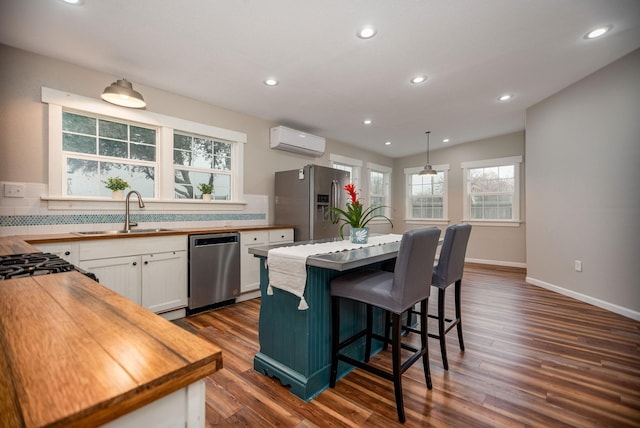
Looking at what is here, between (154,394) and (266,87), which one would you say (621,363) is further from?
(266,87)

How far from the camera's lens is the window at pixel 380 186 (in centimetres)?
687

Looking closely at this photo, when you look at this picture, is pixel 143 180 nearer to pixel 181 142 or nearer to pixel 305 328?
pixel 181 142

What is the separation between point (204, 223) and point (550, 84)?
4632mm

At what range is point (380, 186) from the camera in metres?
7.24

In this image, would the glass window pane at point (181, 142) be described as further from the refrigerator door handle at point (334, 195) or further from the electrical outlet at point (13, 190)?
the refrigerator door handle at point (334, 195)

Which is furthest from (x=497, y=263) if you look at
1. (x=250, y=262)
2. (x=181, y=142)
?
(x=181, y=142)

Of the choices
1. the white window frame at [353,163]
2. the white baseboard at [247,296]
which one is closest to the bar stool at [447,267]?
the white baseboard at [247,296]

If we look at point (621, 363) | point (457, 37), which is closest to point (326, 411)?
point (621, 363)

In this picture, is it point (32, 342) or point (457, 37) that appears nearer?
point (32, 342)

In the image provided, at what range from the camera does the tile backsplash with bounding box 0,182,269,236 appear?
8.17 ft

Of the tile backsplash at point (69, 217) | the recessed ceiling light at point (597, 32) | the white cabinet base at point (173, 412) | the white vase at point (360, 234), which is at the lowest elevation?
the white cabinet base at point (173, 412)

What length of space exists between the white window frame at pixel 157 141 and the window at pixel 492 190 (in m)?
4.77

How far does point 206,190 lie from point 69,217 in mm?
1388

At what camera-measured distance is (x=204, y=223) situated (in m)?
3.77
